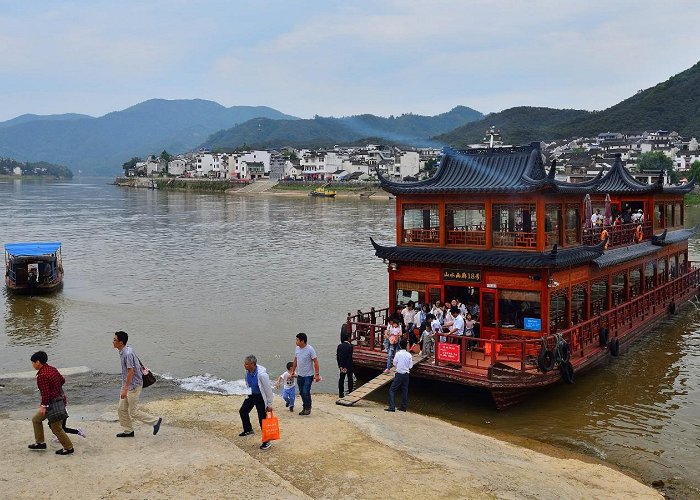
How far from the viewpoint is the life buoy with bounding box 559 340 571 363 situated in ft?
57.2

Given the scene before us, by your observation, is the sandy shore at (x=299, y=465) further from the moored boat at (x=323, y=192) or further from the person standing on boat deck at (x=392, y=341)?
the moored boat at (x=323, y=192)

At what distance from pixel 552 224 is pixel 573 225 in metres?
1.72

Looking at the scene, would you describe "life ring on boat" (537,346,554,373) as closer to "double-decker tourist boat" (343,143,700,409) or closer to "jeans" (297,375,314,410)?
"double-decker tourist boat" (343,143,700,409)

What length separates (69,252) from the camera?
5212 centimetres

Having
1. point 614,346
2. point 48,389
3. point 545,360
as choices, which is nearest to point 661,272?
point 614,346

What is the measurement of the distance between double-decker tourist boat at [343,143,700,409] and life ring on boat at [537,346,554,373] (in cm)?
3

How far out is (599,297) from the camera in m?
24.4

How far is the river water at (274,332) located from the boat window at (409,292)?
296 centimetres

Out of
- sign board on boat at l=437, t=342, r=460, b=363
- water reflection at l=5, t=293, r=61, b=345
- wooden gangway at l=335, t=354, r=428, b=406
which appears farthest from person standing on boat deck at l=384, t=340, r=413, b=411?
water reflection at l=5, t=293, r=61, b=345

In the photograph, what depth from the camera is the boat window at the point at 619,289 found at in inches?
983

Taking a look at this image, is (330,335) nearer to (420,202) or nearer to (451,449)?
(420,202)

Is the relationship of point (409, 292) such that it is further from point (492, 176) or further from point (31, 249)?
point (31, 249)

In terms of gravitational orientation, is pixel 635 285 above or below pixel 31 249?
below

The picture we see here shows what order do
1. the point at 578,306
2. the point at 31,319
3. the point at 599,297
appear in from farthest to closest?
the point at 31,319 → the point at 599,297 → the point at 578,306
